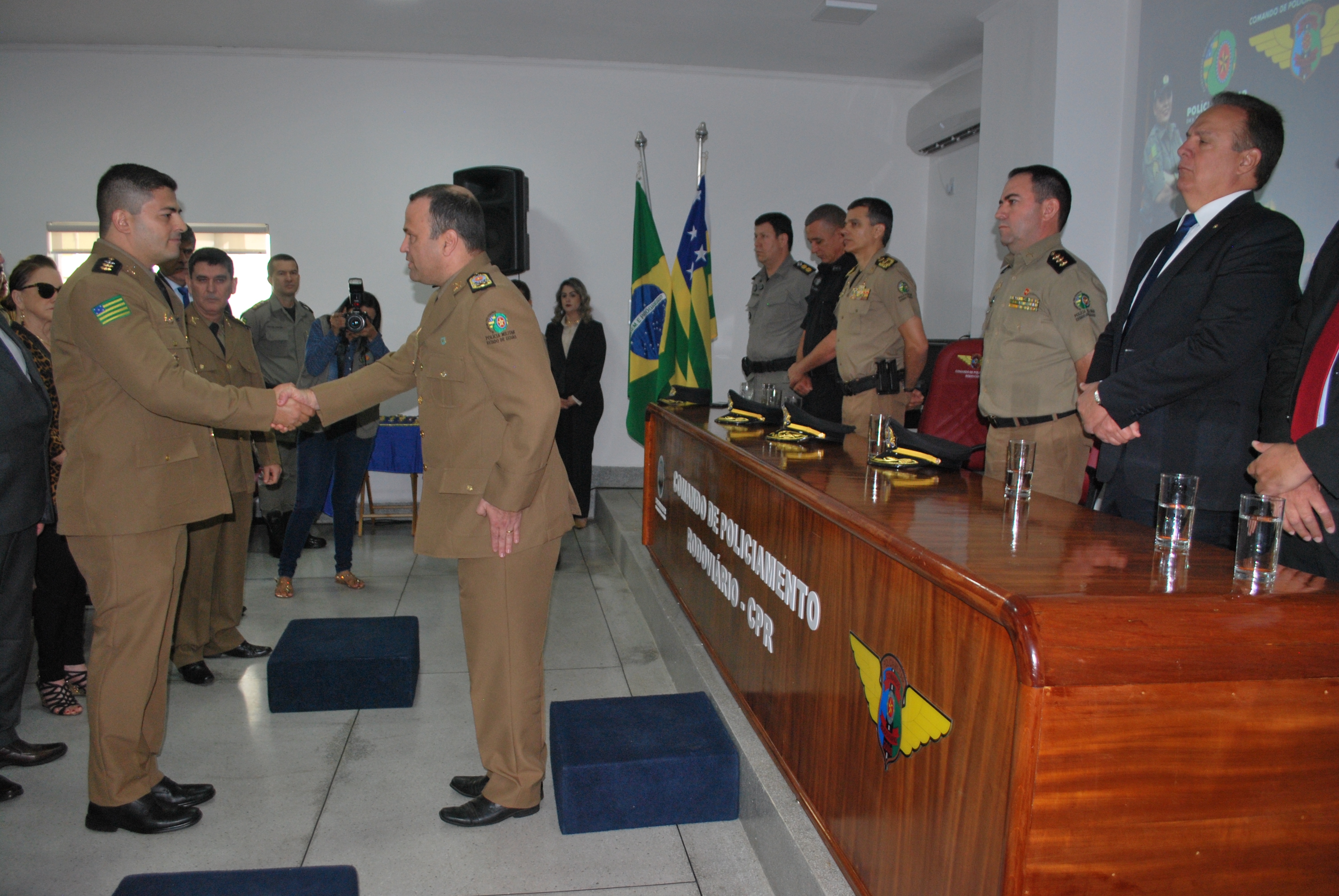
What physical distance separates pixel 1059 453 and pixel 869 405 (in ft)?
3.64

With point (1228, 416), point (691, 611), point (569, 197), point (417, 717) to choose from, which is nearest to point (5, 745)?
point (417, 717)

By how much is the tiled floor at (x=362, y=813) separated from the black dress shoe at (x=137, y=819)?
26mm

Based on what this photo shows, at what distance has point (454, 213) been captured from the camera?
201cm

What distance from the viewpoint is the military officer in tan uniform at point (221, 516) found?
307cm

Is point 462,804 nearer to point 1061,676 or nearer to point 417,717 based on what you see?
point 417,717

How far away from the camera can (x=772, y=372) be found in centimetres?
462

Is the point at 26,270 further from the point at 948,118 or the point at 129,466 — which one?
the point at 948,118

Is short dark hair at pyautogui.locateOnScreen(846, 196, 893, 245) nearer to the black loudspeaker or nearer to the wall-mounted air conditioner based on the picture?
the wall-mounted air conditioner

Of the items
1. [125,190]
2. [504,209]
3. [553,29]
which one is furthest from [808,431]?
[553,29]

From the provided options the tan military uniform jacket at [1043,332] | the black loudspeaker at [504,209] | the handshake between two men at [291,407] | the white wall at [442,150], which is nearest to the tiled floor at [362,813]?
the handshake between two men at [291,407]

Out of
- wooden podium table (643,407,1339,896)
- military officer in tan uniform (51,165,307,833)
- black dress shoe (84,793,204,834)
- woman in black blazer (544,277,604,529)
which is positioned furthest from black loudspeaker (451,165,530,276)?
wooden podium table (643,407,1339,896)

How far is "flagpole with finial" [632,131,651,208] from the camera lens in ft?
17.4

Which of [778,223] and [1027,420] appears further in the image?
[778,223]

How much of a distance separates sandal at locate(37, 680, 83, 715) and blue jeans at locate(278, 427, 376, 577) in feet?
4.23
